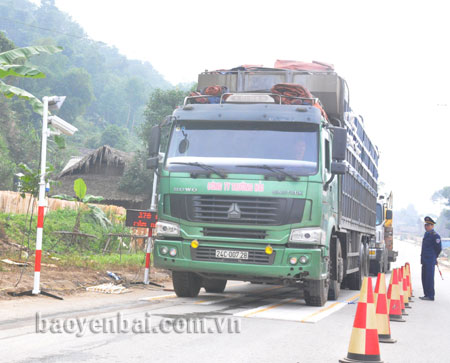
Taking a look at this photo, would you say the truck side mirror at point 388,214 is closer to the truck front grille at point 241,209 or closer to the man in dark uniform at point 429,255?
the man in dark uniform at point 429,255

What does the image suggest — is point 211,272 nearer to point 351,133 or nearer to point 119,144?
point 351,133

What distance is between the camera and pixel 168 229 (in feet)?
36.7

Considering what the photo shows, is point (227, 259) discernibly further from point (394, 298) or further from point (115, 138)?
point (115, 138)

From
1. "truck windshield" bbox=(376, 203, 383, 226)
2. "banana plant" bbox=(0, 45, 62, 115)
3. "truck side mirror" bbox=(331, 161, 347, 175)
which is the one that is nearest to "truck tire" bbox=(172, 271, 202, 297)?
"truck side mirror" bbox=(331, 161, 347, 175)

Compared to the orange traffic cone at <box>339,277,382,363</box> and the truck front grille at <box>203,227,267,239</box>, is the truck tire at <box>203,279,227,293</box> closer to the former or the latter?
the truck front grille at <box>203,227,267,239</box>

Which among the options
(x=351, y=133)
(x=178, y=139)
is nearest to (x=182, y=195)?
(x=178, y=139)

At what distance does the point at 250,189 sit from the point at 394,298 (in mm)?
2839

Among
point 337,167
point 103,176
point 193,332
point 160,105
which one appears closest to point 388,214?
point 337,167

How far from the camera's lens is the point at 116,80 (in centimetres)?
14725

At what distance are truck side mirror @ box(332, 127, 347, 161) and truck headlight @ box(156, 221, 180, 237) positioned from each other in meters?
2.87

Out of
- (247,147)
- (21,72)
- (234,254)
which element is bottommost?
(234,254)

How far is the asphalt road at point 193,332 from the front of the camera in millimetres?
6652

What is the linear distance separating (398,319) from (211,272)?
3.08 metres

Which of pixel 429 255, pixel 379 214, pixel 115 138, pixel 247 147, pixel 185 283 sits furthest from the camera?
pixel 115 138
